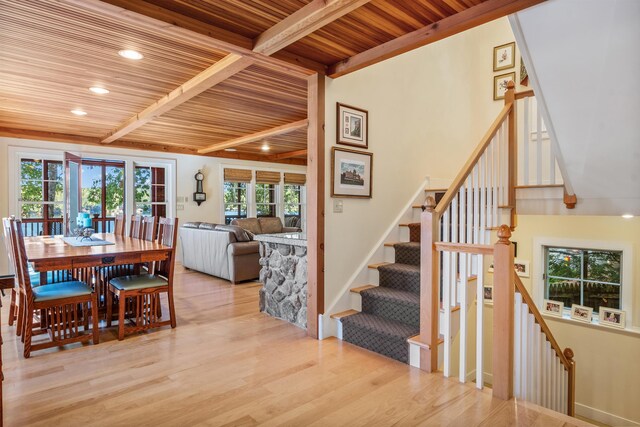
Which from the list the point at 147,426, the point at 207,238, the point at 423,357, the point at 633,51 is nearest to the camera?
the point at 147,426

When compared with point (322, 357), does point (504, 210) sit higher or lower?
higher

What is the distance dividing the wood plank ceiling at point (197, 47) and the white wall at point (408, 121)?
66cm

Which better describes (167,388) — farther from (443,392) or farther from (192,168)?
(192,168)

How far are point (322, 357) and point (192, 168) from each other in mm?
6122

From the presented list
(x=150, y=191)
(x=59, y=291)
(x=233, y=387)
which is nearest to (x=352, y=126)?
(x=233, y=387)

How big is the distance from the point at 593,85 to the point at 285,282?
→ 2.94 m

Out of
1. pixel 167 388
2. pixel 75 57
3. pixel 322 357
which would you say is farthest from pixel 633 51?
pixel 75 57

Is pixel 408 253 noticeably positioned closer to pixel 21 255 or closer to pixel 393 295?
pixel 393 295

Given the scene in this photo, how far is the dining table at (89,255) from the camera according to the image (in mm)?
2918

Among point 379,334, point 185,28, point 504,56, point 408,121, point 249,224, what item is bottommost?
point 379,334

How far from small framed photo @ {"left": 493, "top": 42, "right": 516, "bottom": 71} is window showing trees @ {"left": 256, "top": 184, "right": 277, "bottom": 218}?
564 cm

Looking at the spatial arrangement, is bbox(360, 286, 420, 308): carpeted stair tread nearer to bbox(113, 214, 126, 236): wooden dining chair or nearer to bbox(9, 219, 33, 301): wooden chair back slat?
bbox(9, 219, 33, 301): wooden chair back slat

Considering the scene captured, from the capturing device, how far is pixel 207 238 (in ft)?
19.5

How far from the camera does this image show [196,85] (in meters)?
3.55
